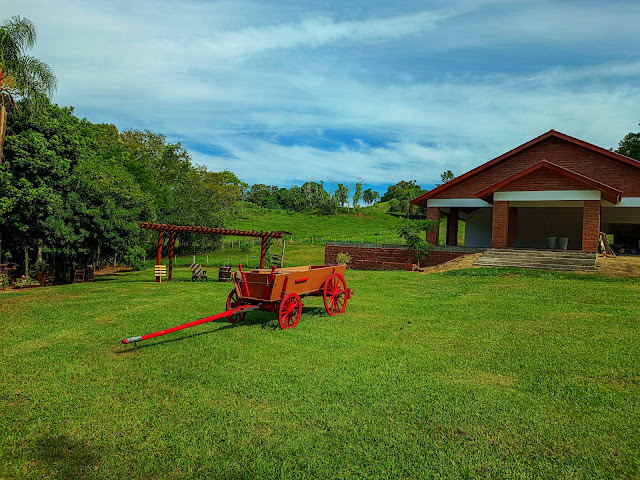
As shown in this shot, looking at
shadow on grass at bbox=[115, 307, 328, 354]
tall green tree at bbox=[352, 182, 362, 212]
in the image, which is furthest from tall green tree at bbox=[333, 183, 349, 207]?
shadow on grass at bbox=[115, 307, 328, 354]

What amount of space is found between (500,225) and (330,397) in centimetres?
1660

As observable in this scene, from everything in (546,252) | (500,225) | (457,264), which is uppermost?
(500,225)

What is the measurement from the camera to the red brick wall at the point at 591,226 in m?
16.8

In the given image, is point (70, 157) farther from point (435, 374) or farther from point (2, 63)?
point (435, 374)

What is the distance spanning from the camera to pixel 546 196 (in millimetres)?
17906

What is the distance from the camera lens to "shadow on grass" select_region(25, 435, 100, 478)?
11.4 feet

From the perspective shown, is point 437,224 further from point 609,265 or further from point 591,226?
point 609,265

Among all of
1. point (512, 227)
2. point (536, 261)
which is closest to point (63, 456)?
point (536, 261)

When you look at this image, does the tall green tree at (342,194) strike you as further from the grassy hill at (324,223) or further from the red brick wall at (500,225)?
the red brick wall at (500,225)

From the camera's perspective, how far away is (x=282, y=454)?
3.68 m

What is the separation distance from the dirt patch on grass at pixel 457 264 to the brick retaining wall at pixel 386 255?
740mm

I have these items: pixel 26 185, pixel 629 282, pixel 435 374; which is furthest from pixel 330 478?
pixel 26 185

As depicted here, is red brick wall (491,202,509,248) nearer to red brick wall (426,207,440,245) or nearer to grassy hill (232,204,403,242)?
red brick wall (426,207,440,245)

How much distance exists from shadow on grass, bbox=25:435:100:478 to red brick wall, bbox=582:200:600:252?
18614mm
